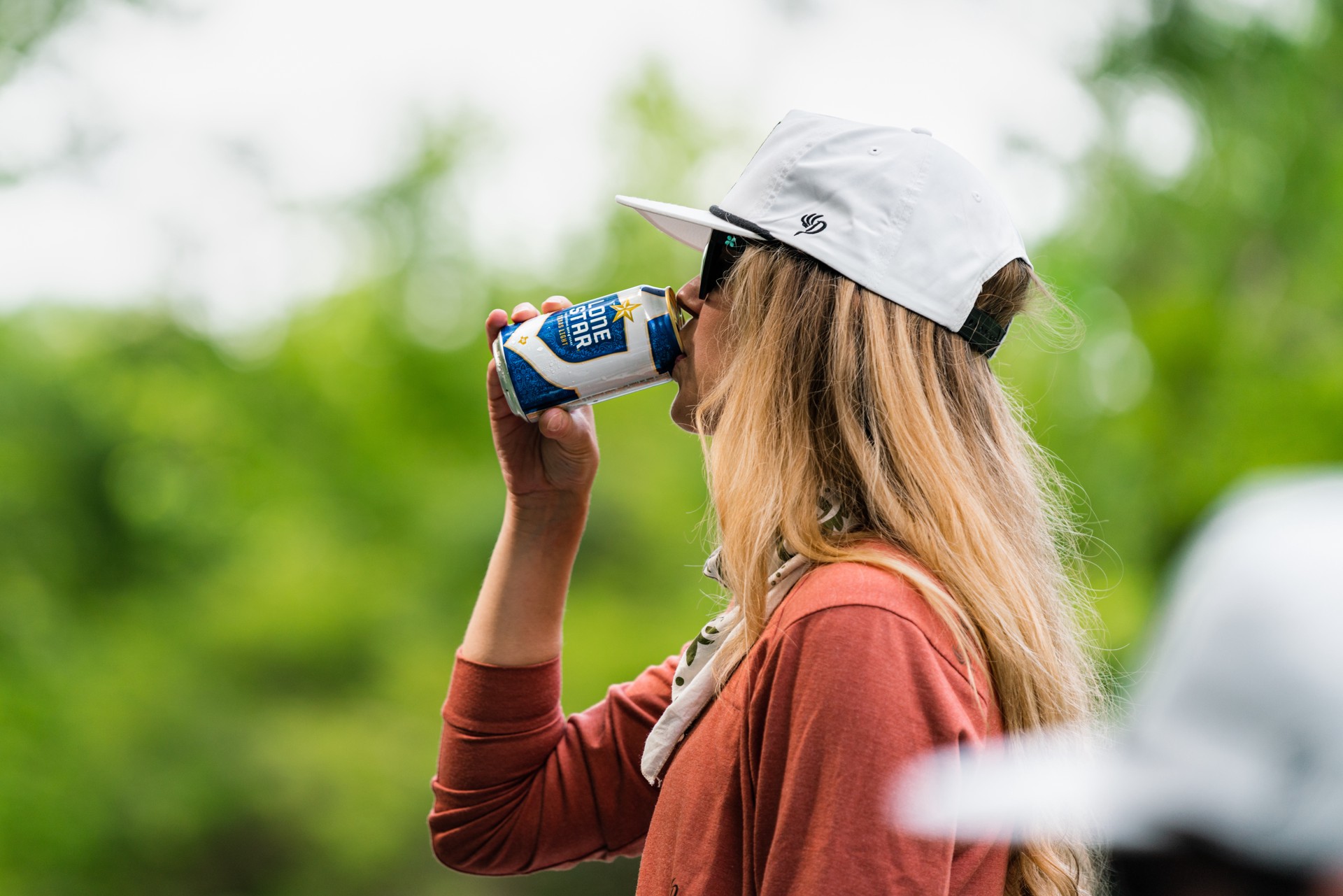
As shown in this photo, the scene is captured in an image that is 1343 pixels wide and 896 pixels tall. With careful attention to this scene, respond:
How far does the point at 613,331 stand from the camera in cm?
95

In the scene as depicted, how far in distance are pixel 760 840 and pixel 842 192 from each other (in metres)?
0.47

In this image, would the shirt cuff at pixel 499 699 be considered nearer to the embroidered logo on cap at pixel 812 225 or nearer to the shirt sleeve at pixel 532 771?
the shirt sleeve at pixel 532 771

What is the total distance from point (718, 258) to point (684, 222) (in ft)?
0.30

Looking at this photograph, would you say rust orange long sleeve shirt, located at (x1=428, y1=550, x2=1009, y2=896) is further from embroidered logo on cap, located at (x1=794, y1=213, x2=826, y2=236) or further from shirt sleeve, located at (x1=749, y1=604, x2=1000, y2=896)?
embroidered logo on cap, located at (x1=794, y1=213, x2=826, y2=236)

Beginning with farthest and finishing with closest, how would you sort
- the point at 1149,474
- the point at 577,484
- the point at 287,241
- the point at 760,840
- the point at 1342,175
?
the point at 287,241 < the point at 1149,474 < the point at 1342,175 < the point at 577,484 < the point at 760,840

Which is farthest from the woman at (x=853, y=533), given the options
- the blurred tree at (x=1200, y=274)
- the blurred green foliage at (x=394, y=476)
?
the blurred tree at (x=1200, y=274)

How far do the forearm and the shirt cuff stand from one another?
1 cm

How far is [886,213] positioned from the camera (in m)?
0.79

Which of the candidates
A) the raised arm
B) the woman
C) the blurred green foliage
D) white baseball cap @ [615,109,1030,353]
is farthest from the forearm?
the blurred green foliage

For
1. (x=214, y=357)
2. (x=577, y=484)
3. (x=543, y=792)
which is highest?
(x=577, y=484)

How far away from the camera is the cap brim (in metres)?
0.83

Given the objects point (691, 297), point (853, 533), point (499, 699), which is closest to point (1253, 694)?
point (853, 533)

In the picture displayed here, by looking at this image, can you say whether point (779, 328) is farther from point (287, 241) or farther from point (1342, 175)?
point (287, 241)

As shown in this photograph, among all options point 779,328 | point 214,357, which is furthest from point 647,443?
point 779,328
